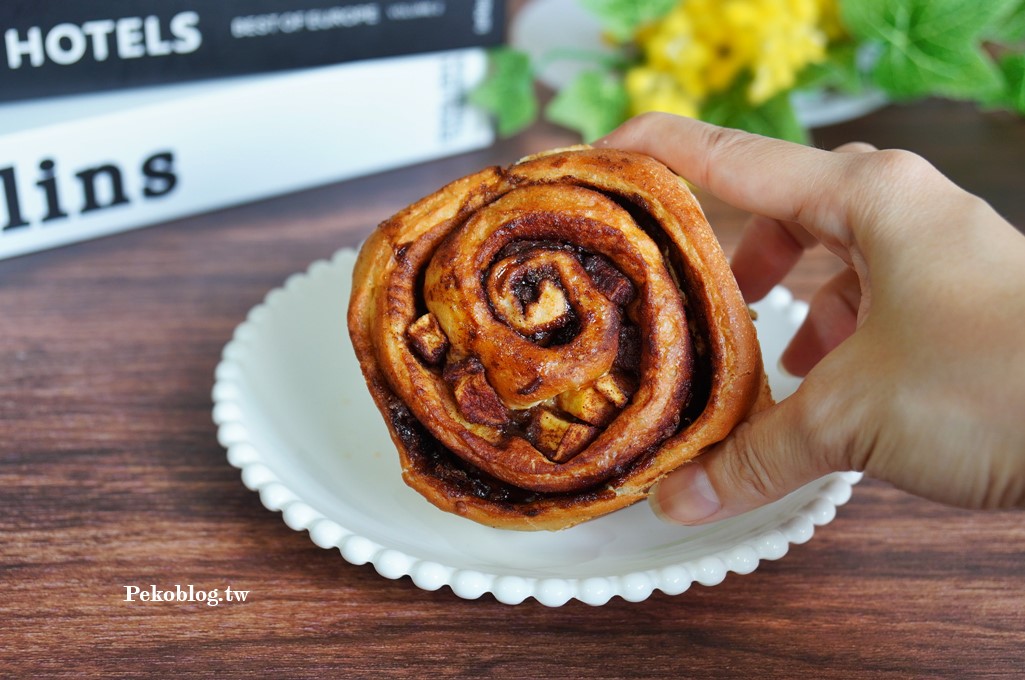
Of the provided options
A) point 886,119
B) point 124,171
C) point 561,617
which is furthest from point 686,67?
point 561,617

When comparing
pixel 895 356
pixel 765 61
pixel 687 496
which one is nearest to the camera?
pixel 895 356

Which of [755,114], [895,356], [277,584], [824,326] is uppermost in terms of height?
[895,356]

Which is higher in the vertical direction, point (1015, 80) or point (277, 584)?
point (1015, 80)

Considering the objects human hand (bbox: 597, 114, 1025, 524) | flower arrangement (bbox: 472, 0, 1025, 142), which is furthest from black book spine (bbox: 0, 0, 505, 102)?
human hand (bbox: 597, 114, 1025, 524)

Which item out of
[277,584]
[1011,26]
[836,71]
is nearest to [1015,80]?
[1011,26]

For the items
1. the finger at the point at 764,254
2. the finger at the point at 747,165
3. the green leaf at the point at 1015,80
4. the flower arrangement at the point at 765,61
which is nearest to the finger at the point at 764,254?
the finger at the point at 764,254

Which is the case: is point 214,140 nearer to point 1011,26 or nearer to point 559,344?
point 559,344
